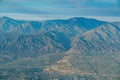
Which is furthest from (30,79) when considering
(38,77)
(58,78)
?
(58,78)

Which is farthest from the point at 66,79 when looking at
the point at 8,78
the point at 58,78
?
the point at 8,78

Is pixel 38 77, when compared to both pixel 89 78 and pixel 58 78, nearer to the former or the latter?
pixel 58 78

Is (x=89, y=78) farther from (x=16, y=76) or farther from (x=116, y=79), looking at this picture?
(x=16, y=76)

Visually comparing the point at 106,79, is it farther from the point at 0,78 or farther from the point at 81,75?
the point at 0,78

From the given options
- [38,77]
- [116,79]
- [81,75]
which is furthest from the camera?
[81,75]

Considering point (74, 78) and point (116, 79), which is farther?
point (74, 78)

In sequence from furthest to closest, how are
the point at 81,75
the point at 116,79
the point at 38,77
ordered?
the point at 81,75, the point at 38,77, the point at 116,79

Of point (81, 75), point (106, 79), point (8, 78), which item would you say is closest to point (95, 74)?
point (81, 75)

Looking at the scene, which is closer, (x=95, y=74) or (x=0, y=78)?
(x=0, y=78)
